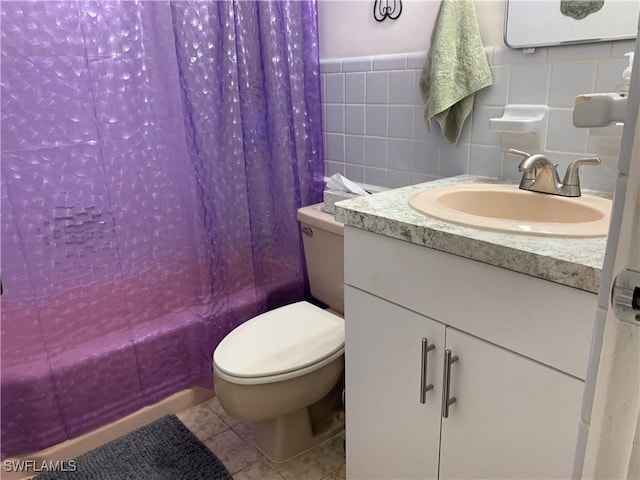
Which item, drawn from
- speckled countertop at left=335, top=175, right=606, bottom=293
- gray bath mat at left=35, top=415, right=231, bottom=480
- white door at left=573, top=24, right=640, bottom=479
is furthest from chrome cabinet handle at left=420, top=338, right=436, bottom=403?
gray bath mat at left=35, top=415, right=231, bottom=480

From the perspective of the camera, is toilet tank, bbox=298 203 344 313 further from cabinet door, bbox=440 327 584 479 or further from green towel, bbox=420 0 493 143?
cabinet door, bbox=440 327 584 479

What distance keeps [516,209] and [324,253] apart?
2.23ft

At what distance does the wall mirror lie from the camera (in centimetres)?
107

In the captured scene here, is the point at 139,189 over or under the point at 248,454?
over

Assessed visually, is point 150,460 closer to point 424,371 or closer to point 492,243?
point 424,371

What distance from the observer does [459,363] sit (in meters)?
0.95

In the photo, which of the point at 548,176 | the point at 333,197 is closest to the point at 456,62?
the point at 548,176

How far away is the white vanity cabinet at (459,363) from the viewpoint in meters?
0.80

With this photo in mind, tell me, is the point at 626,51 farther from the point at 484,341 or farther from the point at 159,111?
the point at 159,111

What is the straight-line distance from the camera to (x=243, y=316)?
1854mm

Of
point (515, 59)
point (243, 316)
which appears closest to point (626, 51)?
point (515, 59)

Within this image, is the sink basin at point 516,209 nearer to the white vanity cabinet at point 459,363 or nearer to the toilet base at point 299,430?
the white vanity cabinet at point 459,363

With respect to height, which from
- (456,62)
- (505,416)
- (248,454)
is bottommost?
(248,454)

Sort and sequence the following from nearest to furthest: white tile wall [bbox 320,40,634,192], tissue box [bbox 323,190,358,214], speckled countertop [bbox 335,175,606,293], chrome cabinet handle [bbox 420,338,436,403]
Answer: speckled countertop [bbox 335,175,606,293], chrome cabinet handle [bbox 420,338,436,403], white tile wall [bbox 320,40,634,192], tissue box [bbox 323,190,358,214]
